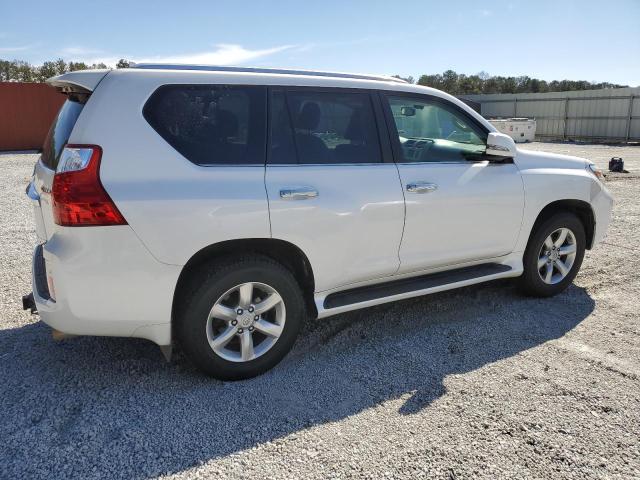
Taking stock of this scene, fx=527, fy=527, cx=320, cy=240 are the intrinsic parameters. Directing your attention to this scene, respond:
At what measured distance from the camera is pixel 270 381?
3348 mm

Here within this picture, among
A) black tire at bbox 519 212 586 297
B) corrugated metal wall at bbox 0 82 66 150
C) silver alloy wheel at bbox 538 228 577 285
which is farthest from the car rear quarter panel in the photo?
corrugated metal wall at bbox 0 82 66 150

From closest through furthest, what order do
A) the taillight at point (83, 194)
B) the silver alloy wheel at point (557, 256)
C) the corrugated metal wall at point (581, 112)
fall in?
the taillight at point (83, 194), the silver alloy wheel at point (557, 256), the corrugated metal wall at point (581, 112)

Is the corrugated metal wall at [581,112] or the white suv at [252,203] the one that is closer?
the white suv at [252,203]

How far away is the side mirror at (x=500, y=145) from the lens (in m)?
4.01

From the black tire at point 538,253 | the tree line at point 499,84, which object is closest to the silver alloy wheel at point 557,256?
the black tire at point 538,253

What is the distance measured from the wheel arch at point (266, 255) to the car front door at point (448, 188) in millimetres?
749

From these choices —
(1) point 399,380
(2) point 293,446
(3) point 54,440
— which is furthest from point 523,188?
(3) point 54,440

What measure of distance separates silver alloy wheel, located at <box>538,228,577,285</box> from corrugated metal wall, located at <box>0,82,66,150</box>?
22746 mm

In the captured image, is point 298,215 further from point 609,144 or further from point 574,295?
point 609,144

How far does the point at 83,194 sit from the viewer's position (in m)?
2.74

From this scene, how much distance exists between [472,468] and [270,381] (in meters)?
1.34

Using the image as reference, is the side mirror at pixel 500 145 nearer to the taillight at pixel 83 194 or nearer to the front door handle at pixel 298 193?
the front door handle at pixel 298 193

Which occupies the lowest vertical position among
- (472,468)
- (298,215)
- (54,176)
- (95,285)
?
(472,468)

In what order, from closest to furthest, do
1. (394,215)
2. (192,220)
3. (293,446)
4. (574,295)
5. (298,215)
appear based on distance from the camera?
(293,446) < (192,220) < (298,215) < (394,215) < (574,295)
